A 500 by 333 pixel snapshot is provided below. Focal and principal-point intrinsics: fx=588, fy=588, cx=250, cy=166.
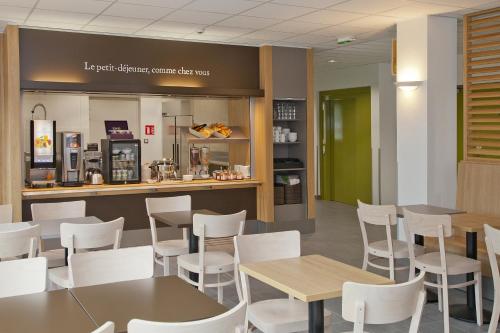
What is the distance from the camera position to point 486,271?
498 cm

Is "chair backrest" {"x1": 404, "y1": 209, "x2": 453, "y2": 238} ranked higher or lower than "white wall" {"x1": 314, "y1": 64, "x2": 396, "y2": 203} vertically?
lower

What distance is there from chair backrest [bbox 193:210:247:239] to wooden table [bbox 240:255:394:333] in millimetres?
1293

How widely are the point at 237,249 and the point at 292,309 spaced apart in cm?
48

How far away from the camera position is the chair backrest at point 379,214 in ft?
16.1

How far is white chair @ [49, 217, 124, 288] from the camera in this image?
13.6 ft

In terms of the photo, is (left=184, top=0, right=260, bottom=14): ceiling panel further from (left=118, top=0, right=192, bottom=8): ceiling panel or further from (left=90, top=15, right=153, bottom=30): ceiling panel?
(left=90, top=15, right=153, bottom=30): ceiling panel

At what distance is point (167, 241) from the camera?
5.49 meters

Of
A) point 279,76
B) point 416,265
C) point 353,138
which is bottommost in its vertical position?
point 416,265

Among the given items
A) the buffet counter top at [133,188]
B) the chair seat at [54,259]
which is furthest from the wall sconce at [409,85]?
the chair seat at [54,259]

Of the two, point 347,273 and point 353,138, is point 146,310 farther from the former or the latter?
point 353,138

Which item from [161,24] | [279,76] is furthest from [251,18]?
[279,76]

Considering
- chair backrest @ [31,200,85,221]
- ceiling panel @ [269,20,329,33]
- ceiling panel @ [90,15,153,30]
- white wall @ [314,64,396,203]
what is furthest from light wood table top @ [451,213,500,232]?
white wall @ [314,64,396,203]

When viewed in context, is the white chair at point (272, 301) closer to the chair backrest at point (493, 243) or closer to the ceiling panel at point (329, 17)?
the chair backrest at point (493, 243)

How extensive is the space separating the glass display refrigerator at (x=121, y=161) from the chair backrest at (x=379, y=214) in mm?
3204
